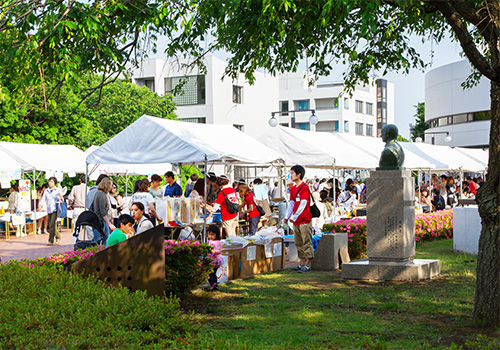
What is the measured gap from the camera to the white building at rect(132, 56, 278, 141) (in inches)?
1683

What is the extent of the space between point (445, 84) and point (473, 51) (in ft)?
210

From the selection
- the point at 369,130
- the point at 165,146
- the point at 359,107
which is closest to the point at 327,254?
the point at 165,146

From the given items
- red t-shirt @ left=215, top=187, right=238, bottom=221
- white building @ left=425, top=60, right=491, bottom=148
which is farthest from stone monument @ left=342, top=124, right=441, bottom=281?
white building @ left=425, top=60, right=491, bottom=148

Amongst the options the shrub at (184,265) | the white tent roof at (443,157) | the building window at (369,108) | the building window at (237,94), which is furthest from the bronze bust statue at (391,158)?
the building window at (369,108)

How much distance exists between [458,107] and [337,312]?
6228 cm

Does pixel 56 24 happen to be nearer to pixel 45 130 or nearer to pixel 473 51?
pixel 473 51

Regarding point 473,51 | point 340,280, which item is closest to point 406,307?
point 340,280

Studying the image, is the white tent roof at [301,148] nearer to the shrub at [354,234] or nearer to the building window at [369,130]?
the shrub at [354,234]

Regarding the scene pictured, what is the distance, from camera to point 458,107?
216 feet

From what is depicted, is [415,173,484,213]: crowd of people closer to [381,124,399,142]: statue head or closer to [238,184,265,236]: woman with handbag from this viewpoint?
[238,184,265,236]: woman with handbag

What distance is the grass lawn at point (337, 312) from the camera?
635 centimetres

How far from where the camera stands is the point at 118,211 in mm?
18703

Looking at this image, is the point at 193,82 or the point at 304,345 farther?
the point at 193,82

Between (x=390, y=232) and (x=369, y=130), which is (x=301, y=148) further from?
(x=369, y=130)
